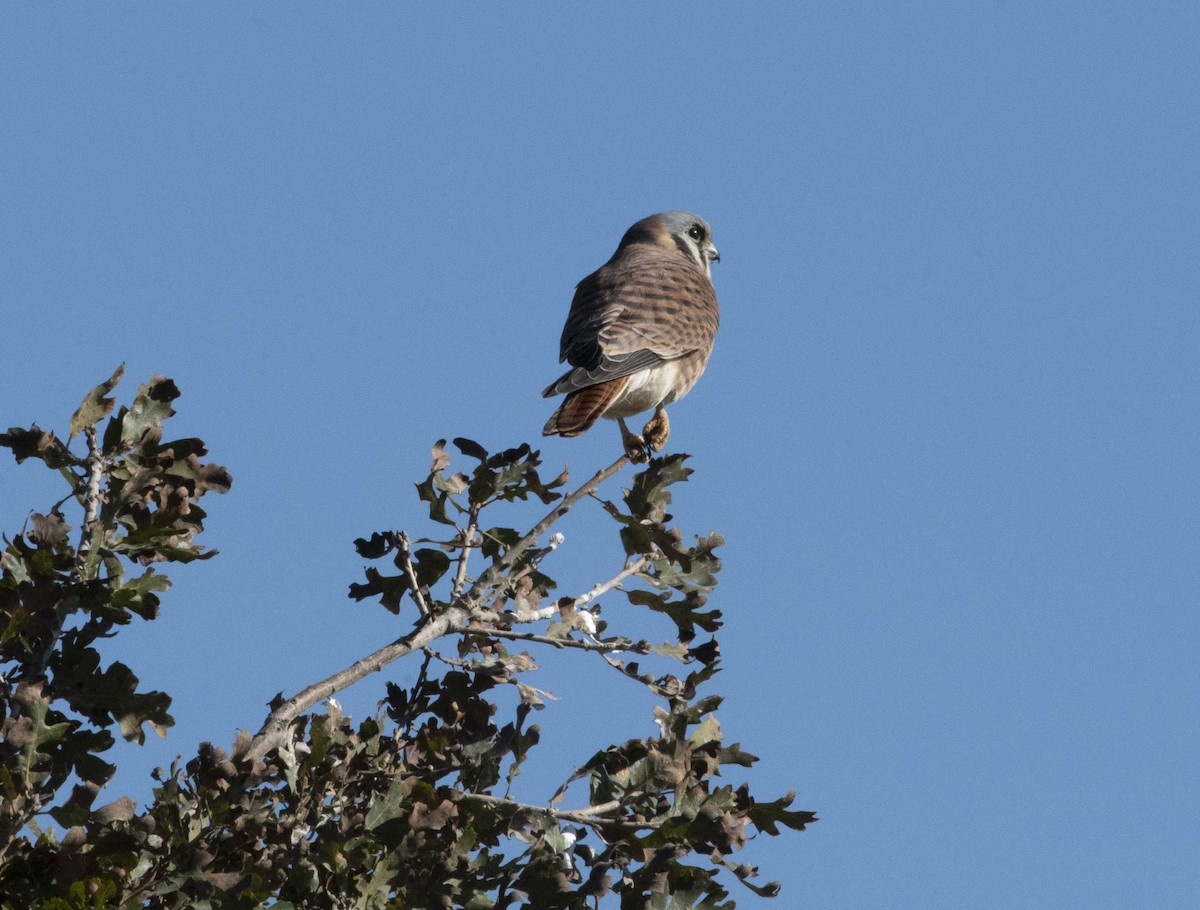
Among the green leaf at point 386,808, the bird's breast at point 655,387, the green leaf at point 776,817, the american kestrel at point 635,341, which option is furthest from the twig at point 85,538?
the bird's breast at point 655,387

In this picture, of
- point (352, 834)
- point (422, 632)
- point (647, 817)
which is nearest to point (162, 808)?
point (352, 834)

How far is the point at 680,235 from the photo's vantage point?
7285 mm

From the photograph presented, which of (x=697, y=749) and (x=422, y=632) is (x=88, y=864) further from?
(x=697, y=749)

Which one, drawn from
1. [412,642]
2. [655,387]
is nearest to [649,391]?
[655,387]

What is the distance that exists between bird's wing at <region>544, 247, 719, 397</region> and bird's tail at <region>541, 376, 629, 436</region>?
0.09 feet

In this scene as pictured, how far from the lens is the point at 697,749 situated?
9.30 feet

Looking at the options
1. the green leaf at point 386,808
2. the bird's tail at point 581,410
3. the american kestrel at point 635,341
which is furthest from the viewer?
the american kestrel at point 635,341

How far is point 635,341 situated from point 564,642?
2.60m

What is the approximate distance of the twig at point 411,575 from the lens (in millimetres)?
2883

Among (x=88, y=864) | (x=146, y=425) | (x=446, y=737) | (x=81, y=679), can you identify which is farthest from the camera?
(x=446, y=737)

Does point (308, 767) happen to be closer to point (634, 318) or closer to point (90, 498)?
point (90, 498)

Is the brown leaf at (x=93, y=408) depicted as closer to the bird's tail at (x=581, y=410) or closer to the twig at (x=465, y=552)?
the twig at (x=465, y=552)

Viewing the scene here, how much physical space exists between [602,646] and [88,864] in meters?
0.98

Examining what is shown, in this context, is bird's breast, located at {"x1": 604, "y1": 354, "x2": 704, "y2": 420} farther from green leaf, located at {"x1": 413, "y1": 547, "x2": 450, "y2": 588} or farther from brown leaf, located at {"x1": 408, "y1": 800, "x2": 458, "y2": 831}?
brown leaf, located at {"x1": 408, "y1": 800, "x2": 458, "y2": 831}
